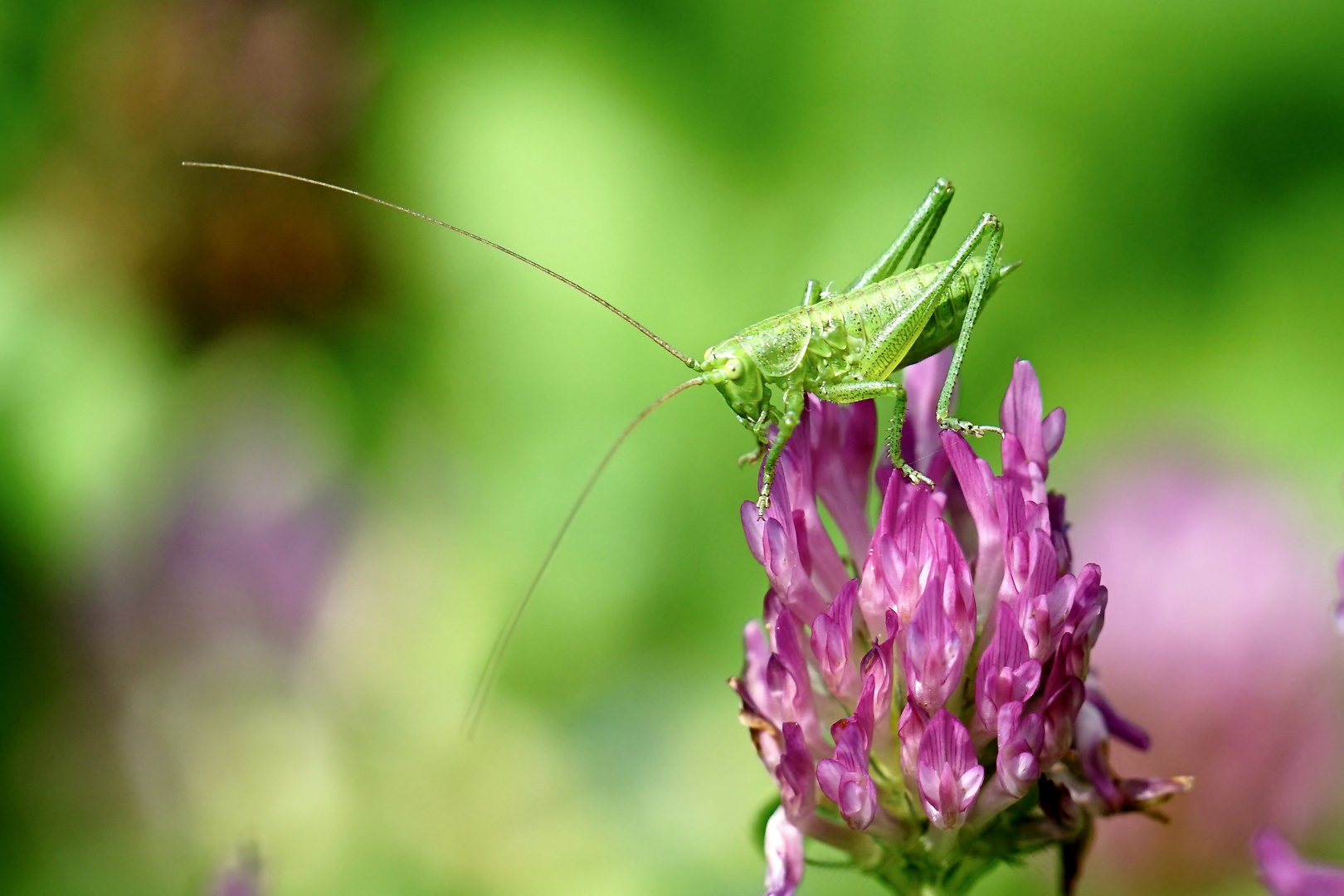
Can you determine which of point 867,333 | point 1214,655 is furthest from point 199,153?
point 1214,655

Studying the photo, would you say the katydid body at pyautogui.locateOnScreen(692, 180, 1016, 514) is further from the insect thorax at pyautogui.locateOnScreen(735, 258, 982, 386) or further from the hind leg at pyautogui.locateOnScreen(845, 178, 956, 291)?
the hind leg at pyautogui.locateOnScreen(845, 178, 956, 291)

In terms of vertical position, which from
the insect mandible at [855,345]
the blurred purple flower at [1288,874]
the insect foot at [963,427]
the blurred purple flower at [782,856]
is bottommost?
the blurred purple flower at [782,856]

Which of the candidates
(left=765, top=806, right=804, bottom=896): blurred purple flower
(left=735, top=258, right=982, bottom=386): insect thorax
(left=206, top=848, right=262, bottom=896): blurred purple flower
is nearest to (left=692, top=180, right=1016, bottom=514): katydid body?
(left=735, top=258, right=982, bottom=386): insect thorax

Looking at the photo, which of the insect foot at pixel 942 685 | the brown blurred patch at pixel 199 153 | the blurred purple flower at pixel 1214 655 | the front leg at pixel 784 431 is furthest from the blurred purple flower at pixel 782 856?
the brown blurred patch at pixel 199 153

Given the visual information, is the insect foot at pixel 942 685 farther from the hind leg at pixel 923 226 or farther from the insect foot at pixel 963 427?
the hind leg at pixel 923 226

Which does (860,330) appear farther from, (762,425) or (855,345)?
(762,425)

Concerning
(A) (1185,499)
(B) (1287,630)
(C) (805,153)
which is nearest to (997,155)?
(C) (805,153)
